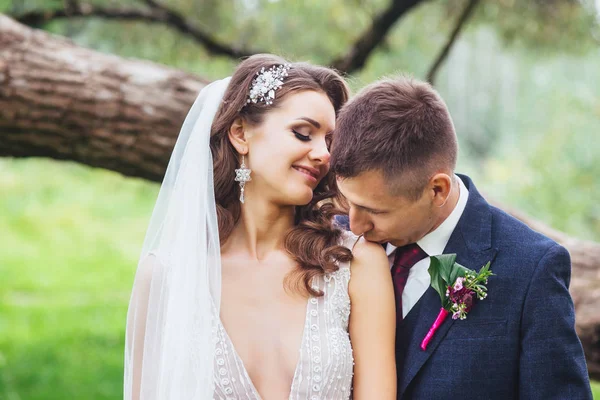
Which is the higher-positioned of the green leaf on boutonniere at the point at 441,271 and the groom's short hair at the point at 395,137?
the groom's short hair at the point at 395,137

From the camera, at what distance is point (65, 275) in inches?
421

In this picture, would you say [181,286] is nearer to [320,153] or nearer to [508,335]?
[320,153]

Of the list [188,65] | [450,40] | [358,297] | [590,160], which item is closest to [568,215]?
[590,160]

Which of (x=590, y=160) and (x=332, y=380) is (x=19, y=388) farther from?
(x=590, y=160)

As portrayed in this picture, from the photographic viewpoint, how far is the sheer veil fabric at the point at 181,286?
2.87 metres

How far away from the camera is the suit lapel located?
2729mm

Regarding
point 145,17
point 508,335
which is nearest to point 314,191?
point 508,335

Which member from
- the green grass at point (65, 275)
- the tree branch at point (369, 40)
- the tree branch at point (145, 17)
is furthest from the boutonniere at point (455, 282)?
the green grass at point (65, 275)

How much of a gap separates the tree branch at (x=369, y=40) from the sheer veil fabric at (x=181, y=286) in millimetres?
3123

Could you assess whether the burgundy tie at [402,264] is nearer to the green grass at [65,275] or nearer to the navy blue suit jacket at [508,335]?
the navy blue suit jacket at [508,335]

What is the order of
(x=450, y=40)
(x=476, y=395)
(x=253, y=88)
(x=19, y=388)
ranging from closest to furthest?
(x=476, y=395), (x=253, y=88), (x=450, y=40), (x=19, y=388)

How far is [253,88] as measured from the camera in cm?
309

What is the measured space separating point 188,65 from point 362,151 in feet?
14.3

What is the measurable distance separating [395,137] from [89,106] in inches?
109
